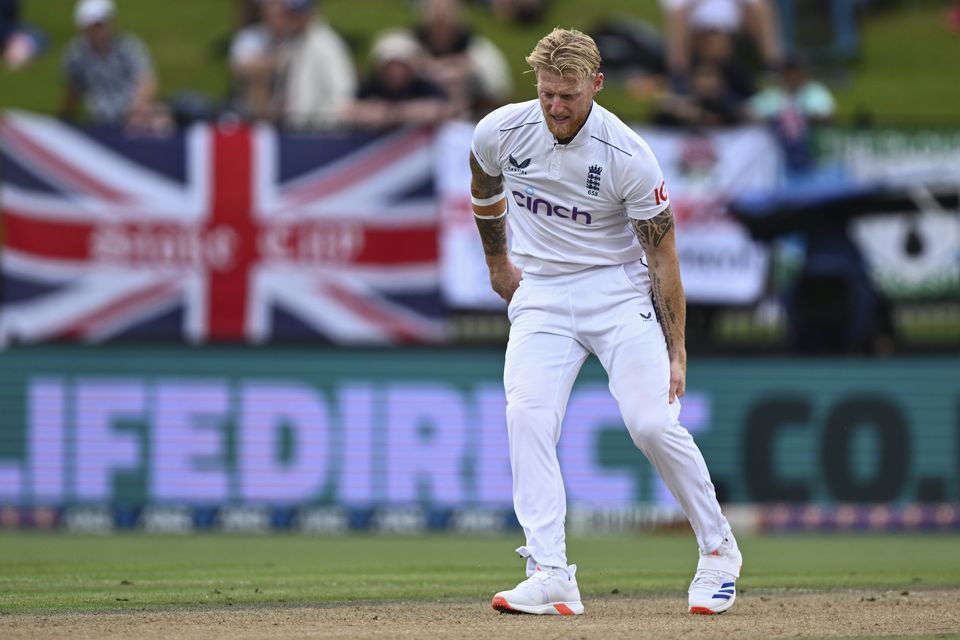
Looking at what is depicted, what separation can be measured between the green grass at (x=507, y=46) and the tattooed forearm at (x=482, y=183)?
438 inches

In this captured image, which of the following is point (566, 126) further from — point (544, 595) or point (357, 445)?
point (357, 445)

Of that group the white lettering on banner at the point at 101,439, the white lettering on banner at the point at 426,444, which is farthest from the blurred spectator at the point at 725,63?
the white lettering on banner at the point at 101,439

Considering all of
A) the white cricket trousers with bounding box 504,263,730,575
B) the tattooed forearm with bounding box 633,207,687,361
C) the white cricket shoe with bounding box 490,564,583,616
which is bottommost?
the white cricket shoe with bounding box 490,564,583,616

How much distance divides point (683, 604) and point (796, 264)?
762 cm

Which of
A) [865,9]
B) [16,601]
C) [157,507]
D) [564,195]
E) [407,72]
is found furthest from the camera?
[865,9]

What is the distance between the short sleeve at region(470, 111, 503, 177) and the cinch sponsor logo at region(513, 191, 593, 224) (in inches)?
7.1

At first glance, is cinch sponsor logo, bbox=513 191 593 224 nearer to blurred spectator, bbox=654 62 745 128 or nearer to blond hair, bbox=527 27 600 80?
blond hair, bbox=527 27 600 80

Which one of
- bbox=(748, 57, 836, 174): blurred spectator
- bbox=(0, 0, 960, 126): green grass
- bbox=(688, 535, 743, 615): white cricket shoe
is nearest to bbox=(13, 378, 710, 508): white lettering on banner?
bbox=(748, 57, 836, 174): blurred spectator

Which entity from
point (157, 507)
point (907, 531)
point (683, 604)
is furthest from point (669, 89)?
point (683, 604)

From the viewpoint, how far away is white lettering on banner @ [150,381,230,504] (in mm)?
15438

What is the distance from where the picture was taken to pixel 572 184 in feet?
25.9

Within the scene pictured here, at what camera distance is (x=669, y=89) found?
58.1ft

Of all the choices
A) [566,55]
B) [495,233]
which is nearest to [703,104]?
[495,233]

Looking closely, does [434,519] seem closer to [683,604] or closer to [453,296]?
[453,296]
